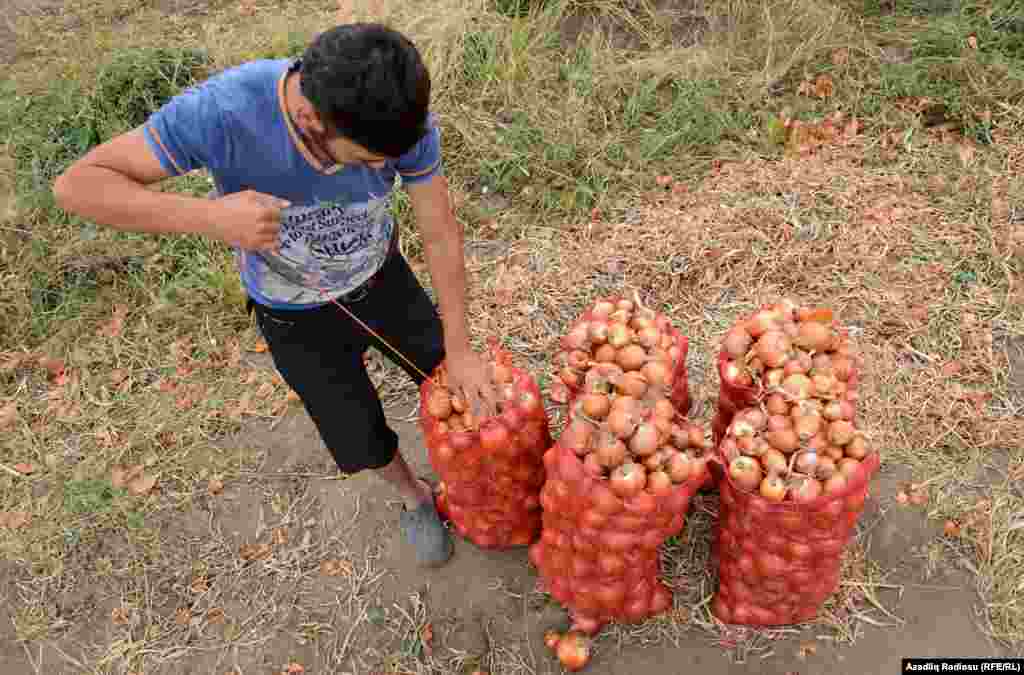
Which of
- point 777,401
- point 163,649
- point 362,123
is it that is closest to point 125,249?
point 163,649

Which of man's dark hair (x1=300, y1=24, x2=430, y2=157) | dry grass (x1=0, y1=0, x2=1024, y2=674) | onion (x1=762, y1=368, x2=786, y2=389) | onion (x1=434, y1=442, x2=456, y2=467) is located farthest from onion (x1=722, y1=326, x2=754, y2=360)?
man's dark hair (x1=300, y1=24, x2=430, y2=157)

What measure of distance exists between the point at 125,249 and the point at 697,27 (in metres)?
4.00

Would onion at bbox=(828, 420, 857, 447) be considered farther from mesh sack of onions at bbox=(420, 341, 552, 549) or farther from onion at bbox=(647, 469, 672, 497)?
mesh sack of onions at bbox=(420, 341, 552, 549)

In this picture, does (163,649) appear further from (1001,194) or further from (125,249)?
(1001,194)

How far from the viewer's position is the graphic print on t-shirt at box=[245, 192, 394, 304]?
188 cm

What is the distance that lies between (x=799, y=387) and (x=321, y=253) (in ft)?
4.49

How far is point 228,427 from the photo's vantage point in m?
3.31

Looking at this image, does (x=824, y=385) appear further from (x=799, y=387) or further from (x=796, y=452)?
(x=796, y=452)

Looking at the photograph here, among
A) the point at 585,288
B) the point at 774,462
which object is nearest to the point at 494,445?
the point at 774,462

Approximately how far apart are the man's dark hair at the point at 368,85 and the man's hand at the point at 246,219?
246mm

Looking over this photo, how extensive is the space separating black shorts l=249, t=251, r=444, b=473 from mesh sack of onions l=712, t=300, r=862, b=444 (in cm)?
96

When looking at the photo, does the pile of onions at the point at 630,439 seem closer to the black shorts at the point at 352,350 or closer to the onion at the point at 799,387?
the onion at the point at 799,387

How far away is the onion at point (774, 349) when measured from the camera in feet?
6.61

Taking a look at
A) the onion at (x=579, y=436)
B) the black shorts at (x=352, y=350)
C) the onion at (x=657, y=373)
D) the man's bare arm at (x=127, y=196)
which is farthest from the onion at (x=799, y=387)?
the man's bare arm at (x=127, y=196)
